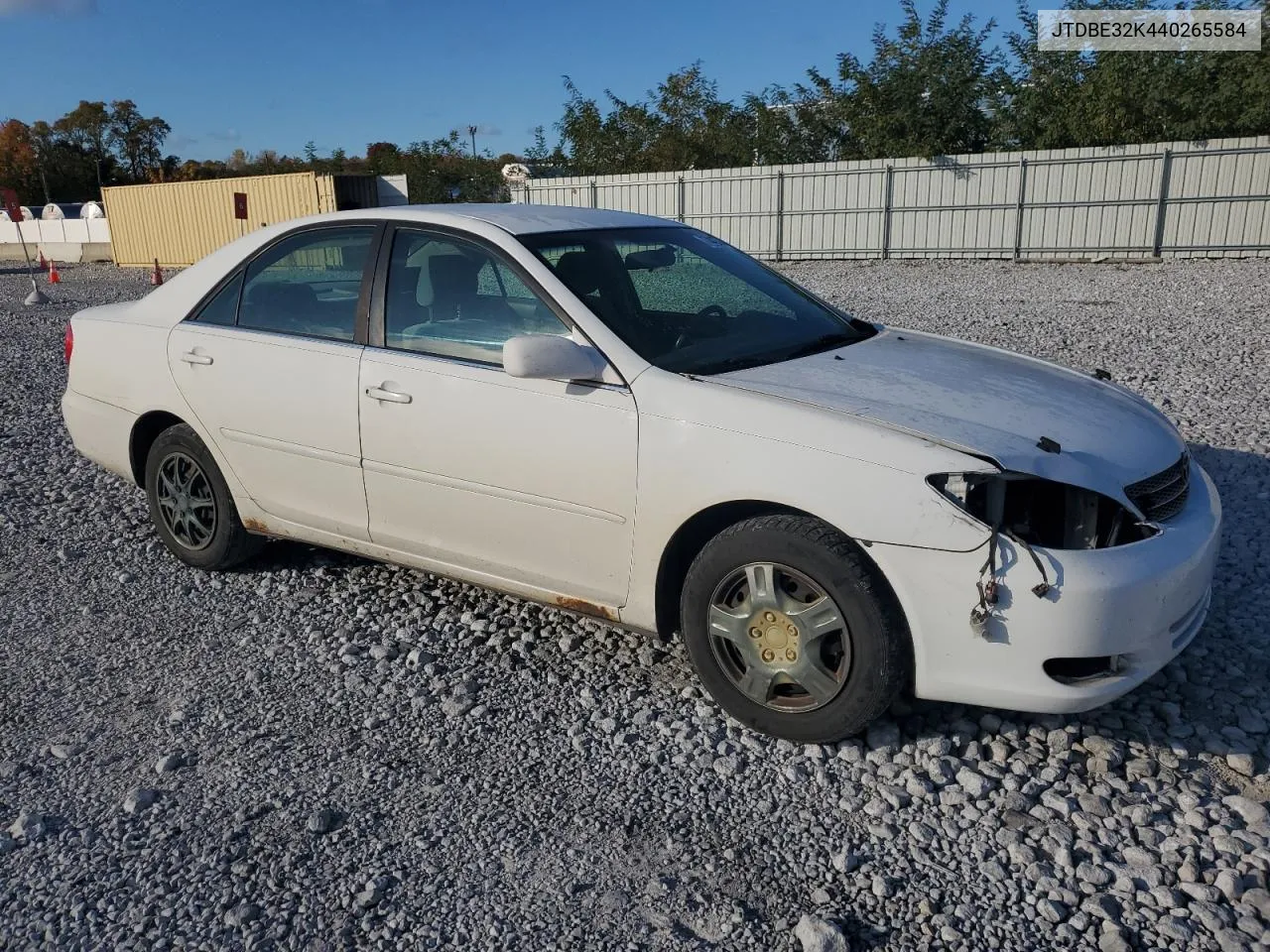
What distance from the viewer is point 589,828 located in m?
2.87

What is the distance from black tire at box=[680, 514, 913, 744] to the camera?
2947 mm

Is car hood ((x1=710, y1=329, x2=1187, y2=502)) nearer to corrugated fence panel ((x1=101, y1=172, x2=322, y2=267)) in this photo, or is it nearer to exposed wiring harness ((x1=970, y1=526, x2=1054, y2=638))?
exposed wiring harness ((x1=970, y1=526, x2=1054, y2=638))

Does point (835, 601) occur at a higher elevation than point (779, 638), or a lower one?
higher

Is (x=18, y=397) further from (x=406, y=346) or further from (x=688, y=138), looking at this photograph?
(x=688, y=138)

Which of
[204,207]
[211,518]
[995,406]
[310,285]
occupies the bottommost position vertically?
[211,518]

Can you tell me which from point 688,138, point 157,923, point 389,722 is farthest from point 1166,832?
point 688,138

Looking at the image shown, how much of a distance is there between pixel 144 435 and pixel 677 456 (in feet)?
10.0

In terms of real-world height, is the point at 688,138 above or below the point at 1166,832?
above

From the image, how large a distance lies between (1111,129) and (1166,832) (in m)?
24.6

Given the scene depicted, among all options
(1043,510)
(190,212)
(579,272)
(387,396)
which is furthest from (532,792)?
(190,212)

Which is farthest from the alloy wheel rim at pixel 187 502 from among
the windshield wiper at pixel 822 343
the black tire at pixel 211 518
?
the windshield wiper at pixel 822 343

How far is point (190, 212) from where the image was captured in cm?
2955

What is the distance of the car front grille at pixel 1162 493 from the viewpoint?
10.0 feet

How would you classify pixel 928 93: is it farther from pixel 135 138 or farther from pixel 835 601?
pixel 135 138
